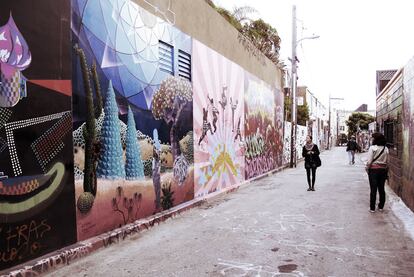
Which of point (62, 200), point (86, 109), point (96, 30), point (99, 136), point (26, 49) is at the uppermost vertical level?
point (96, 30)

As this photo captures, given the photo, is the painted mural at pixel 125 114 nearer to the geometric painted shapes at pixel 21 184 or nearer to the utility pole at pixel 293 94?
the geometric painted shapes at pixel 21 184

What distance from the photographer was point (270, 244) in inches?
253

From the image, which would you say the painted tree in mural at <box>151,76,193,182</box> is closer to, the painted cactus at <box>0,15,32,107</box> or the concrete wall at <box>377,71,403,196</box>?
the painted cactus at <box>0,15,32,107</box>

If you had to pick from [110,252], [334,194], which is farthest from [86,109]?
[334,194]

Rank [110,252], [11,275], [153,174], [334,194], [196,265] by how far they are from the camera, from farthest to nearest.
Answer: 1. [334,194]
2. [153,174]
3. [110,252]
4. [196,265]
5. [11,275]

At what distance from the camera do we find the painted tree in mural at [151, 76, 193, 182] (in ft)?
28.5

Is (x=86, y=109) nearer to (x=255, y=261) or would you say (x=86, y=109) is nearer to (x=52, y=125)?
(x=52, y=125)

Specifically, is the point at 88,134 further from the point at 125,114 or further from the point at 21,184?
the point at 21,184

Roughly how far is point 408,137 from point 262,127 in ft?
31.3

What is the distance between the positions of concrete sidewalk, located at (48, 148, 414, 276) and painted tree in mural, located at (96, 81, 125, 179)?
116 cm

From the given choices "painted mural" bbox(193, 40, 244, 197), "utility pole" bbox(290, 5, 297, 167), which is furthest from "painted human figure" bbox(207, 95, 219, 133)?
"utility pole" bbox(290, 5, 297, 167)

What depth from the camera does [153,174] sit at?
326 inches

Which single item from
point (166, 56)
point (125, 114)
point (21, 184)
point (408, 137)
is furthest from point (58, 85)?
point (408, 137)

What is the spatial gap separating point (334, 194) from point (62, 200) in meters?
8.63
